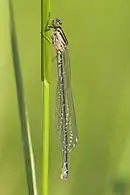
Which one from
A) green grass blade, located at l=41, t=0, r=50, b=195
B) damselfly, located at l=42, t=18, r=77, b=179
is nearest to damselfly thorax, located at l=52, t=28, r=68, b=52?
damselfly, located at l=42, t=18, r=77, b=179

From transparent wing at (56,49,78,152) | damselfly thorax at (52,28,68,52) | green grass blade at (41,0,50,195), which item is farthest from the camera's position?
transparent wing at (56,49,78,152)

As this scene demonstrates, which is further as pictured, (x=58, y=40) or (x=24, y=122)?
(x=24, y=122)

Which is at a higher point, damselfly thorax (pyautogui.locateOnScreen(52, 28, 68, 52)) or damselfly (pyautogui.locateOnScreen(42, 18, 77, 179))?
damselfly thorax (pyautogui.locateOnScreen(52, 28, 68, 52))

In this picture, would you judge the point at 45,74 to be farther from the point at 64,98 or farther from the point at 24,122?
the point at 24,122

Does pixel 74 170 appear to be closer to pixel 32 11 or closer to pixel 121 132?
pixel 121 132

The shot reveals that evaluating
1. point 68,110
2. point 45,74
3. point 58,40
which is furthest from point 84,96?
point 45,74

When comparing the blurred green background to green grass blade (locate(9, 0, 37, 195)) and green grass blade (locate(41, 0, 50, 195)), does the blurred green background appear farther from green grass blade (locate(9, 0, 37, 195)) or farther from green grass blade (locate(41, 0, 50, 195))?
green grass blade (locate(41, 0, 50, 195))

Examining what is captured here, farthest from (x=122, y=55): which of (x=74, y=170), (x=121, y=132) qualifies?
(x=74, y=170)
